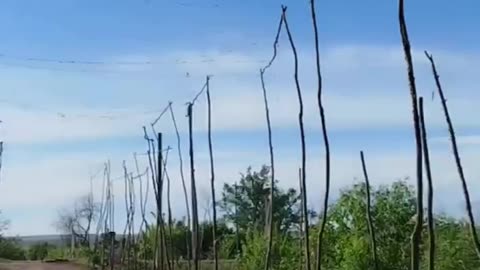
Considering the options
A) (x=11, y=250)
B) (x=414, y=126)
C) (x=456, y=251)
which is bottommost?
(x=456, y=251)

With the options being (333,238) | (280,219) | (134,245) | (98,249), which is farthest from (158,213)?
(98,249)

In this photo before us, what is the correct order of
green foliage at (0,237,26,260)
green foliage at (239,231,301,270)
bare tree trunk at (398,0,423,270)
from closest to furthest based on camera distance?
1. bare tree trunk at (398,0,423,270)
2. green foliage at (239,231,301,270)
3. green foliage at (0,237,26,260)

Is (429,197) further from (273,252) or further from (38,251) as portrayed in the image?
(38,251)

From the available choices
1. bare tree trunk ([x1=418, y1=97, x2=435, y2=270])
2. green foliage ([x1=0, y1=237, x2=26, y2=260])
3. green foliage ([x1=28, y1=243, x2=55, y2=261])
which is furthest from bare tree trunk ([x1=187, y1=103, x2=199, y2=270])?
green foliage ([x1=28, y1=243, x2=55, y2=261])

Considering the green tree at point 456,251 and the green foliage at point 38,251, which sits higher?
the green foliage at point 38,251

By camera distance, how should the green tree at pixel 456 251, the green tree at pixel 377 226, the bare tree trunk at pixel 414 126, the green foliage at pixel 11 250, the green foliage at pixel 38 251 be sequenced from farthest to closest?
the green foliage at pixel 38 251
the green foliage at pixel 11 250
the green tree at pixel 377 226
the green tree at pixel 456 251
the bare tree trunk at pixel 414 126

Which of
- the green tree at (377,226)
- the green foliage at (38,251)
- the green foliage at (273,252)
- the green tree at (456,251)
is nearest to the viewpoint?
the green tree at (456,251)

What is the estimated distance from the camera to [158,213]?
1631 centimetres

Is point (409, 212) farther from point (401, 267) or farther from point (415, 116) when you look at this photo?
point (415, 116)

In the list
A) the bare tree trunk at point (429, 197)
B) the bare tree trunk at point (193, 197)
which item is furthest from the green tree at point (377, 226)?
the bare tree trunk at point (429, 197)

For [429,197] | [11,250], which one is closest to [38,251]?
[11,250]

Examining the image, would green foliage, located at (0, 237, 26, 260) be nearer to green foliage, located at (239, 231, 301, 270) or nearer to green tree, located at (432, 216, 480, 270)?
green foliage, located at (239, 231, 301, 270)

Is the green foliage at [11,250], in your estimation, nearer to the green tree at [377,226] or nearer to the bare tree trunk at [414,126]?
the green tree at [377,226]

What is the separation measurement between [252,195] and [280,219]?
308 inches
